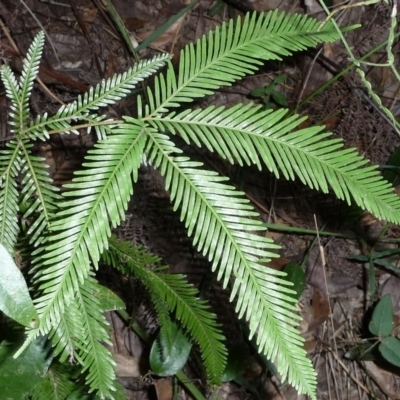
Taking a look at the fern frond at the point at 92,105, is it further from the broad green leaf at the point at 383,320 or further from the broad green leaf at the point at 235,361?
the broad green leaf at the point at 383,320

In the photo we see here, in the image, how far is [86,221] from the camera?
81 centimetres

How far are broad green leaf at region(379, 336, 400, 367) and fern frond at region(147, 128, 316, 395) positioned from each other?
133 centimetres

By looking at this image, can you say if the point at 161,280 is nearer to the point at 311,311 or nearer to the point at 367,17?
the point at 311,311

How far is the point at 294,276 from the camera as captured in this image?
1.95m

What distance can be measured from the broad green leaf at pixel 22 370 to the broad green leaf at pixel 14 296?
24.9 inches

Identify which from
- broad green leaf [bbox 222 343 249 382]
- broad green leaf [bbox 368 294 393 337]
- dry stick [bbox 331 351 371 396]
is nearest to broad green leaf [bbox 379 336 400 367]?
broad green leaf [bbox 368 294 393 337]

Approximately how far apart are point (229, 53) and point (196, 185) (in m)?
0.31

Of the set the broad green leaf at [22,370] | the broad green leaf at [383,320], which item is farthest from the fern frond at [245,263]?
the broad green leaf at [383,320]

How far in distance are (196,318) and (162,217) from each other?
793 mm

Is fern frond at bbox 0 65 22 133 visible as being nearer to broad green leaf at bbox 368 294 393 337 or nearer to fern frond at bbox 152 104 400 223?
fern frond at bbox 152 104 400 223

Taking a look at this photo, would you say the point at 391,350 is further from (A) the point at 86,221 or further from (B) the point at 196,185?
(A) the point at 86,221

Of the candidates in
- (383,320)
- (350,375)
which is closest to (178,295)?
(383,320)

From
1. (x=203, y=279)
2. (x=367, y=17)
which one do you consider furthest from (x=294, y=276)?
(x=367, y=17)

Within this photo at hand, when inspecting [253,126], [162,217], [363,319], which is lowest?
[363,319]
